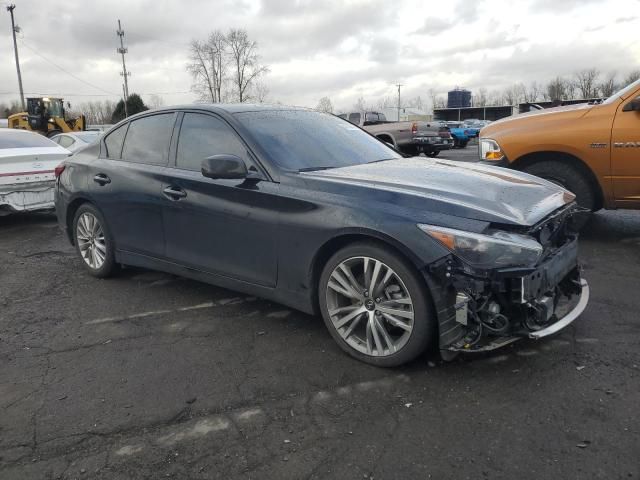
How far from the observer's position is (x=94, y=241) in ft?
16.6

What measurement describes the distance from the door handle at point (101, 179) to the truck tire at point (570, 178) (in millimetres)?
4373

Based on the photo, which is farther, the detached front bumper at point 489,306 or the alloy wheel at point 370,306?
the alloy wheel at point 370,306

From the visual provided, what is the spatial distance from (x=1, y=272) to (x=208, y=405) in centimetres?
401

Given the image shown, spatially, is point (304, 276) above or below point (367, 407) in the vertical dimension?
→ above

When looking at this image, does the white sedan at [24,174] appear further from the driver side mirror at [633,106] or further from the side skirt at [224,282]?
the driver side mirror at [633,106]

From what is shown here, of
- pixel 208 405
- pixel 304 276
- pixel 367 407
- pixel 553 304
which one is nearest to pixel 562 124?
pixel 553 304

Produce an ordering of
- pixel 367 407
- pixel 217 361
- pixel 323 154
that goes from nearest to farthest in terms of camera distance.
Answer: pixel 367 407
pixel 217 361
pixel 323 154

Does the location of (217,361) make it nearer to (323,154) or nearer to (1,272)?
(323,154)

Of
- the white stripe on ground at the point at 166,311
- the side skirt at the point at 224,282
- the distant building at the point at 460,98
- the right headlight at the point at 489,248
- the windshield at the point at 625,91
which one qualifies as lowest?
the white stripe on ground at the point at 166,311

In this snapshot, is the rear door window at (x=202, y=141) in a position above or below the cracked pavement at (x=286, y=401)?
above

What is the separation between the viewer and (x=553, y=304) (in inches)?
118

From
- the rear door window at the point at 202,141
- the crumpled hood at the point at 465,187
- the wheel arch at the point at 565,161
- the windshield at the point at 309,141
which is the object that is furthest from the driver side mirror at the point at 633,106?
the rear door window at the point at 202,141

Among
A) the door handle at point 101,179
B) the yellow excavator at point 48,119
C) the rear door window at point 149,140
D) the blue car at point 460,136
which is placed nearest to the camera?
the rear door window at point 149,140

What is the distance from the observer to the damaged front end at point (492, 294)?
9.12ft
